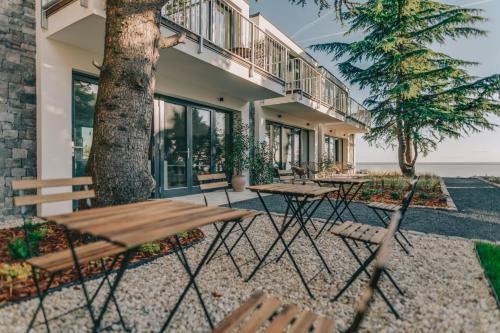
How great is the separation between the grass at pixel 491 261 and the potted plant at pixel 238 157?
5.91 meters

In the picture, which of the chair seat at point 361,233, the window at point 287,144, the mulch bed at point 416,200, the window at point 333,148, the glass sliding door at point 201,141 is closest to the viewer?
the chair seat at point 361,233

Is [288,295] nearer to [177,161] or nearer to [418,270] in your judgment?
[418,270]

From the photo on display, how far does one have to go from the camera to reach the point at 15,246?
8.09ft

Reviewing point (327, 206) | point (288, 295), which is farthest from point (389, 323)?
point (327, 206)

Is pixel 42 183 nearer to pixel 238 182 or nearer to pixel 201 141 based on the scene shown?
pixel 201 141

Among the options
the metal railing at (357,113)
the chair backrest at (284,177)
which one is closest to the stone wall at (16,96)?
the chair backrest at (284,177)

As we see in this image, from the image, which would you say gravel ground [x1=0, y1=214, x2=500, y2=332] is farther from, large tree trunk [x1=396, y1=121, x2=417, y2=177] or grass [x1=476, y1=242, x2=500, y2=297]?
large tree trunk [x1=396, y1=121, x2=417, y2=177]

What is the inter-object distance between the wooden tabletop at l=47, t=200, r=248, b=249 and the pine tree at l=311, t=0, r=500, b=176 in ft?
38.7

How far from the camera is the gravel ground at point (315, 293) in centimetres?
182

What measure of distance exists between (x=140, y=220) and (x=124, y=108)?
83.5 inches

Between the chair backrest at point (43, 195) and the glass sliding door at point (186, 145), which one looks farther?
the glass sliding door at point (186, 145)

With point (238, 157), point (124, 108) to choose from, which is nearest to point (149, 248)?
point (124, 108)

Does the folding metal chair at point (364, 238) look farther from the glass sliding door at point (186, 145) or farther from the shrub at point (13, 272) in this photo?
the glass sliding door at point (186, 145)

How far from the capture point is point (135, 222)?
1.33m
